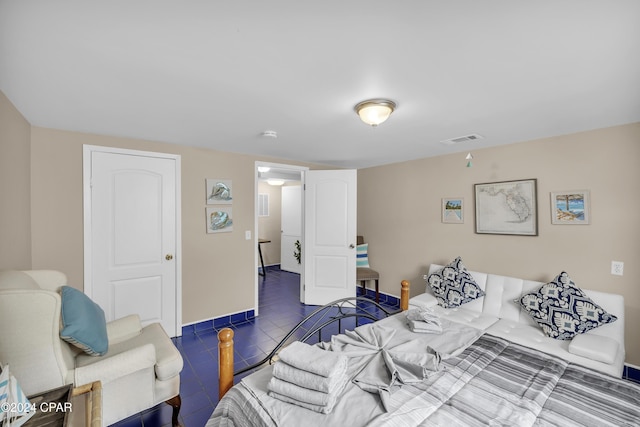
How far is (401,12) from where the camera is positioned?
1.10 m

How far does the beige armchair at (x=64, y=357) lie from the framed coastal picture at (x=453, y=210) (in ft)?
11.0

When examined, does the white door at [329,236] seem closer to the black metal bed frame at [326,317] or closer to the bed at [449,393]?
the black metal bed frame at [326,317]

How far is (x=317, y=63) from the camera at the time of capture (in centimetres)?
146

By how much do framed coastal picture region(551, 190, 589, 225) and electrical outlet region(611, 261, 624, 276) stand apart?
413 millimetres

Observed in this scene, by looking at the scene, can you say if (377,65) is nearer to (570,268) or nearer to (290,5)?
(290,5)

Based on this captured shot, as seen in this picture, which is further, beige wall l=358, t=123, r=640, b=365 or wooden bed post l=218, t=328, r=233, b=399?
beige wall l=358, t=123, r=640, b=365

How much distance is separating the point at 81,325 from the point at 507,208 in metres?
3.95

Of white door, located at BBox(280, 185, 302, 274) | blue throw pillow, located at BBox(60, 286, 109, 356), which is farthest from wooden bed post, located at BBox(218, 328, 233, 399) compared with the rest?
white door, located at BBox(280, 185, 302, 274)

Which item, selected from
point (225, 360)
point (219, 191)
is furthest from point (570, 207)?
point (219, 191)

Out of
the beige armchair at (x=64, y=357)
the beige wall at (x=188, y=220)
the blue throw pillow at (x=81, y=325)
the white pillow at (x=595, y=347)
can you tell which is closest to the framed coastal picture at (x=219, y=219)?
the beige wall at (x=188, y=220)

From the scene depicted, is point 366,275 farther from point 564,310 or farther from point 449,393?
point 449,393

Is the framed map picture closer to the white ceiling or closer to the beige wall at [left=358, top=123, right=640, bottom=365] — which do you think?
the beige wall at [left=358, top=123, right=640, bottom=365]

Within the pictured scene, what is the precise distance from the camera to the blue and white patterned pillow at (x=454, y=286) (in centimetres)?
304

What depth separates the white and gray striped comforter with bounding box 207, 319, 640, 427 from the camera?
118 centimetres
